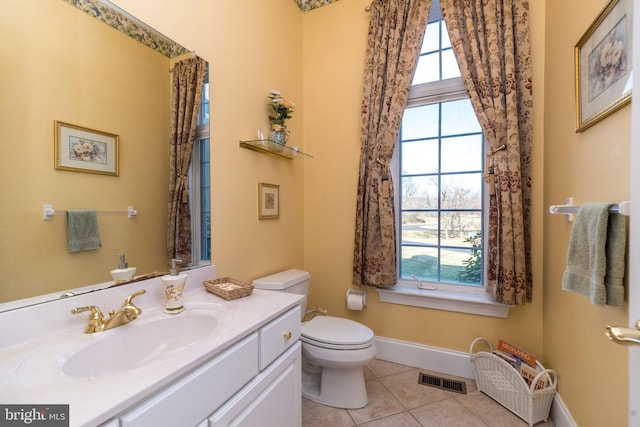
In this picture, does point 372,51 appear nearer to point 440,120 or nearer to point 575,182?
point 440,120

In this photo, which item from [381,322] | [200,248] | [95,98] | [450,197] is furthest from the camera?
[381,322]

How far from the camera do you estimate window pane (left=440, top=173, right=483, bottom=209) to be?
2.01m

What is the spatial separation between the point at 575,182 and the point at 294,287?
1.67m

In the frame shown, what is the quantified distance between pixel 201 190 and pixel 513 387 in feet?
6.85

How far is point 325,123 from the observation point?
7.84ft

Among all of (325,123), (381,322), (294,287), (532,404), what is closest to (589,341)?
(532,404)

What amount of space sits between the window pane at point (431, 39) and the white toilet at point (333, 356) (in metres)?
2.01

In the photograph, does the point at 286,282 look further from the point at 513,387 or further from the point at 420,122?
the point at 420,122

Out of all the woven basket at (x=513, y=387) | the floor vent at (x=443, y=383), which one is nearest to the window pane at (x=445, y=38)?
the woven basket at (x=513, y=387)

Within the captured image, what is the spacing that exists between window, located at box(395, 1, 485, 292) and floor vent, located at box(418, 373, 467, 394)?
632 millimetres

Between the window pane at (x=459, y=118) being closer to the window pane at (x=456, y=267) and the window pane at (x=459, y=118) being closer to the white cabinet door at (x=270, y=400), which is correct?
the window pane at (x=456, y=267)

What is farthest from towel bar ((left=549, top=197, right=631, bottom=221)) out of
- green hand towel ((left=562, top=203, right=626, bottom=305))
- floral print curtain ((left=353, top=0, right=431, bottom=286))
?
floral print curtain ((left=353, top=0, right=431, bottom=286))

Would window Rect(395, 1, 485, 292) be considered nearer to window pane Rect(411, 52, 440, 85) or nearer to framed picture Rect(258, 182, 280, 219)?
window pane Rect(411, 52, 440, 85)

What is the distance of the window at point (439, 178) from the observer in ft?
6.64
